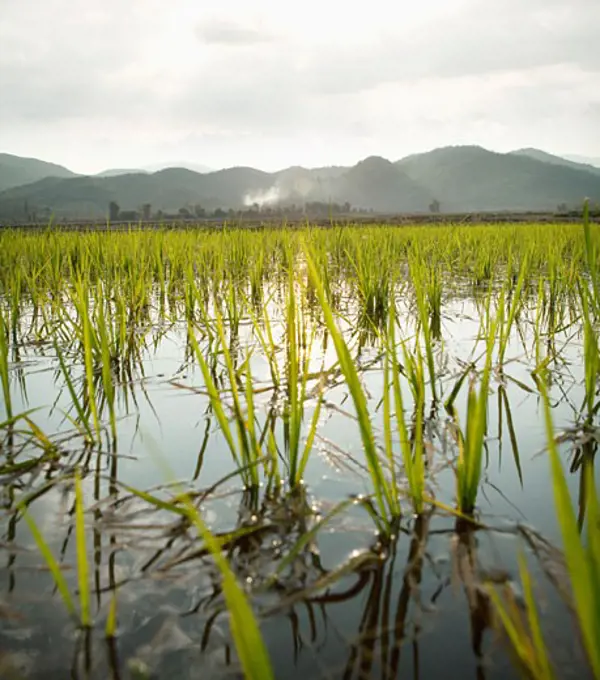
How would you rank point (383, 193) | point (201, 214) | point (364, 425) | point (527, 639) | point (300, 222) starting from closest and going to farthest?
point (527, 639) < point (364, 425) < point (300, 222) < point (201, 214) < point (383, 193)

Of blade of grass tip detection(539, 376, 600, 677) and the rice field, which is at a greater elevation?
blade of grass tip detection(539, 376, 600, 677)

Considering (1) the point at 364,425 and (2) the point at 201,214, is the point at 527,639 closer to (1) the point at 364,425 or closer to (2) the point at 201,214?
(1) the point at 364,425

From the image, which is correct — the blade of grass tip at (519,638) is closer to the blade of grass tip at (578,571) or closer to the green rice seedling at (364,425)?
the blade of grass tip at (578,571)

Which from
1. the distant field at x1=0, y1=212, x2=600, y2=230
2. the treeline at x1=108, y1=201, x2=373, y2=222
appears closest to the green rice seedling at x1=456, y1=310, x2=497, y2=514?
the distant field at x1=0, y1=212, x2=600, y2=230

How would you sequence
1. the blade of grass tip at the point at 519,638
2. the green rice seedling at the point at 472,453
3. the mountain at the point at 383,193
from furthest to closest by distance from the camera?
1. the mountain at the point at 383,193
2. the green rice seedling at the point at 472,453
3. the blade of grass tip at the point at 519,638

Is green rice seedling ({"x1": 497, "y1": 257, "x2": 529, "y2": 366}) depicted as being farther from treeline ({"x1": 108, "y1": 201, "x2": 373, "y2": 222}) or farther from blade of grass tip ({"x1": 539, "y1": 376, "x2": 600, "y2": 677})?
treeline ({"x1": 108, "y1": 201, "x2": 373, "y2": 222})

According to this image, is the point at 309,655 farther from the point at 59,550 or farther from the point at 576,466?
the point at 576,466

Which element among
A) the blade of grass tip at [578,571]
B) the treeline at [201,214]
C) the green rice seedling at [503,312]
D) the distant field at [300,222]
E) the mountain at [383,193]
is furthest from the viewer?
the mountain at [383,193]

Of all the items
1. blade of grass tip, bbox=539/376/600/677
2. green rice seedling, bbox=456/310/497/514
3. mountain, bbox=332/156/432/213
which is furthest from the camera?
mountain, bbox=332/156/432/213

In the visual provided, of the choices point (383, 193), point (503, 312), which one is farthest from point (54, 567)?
point (383, 193)

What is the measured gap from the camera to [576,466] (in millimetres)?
1321

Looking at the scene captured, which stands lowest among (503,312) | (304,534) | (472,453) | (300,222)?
(304,534)


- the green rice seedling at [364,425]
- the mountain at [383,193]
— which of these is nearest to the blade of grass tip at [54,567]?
the green rice seedling at [364,425]

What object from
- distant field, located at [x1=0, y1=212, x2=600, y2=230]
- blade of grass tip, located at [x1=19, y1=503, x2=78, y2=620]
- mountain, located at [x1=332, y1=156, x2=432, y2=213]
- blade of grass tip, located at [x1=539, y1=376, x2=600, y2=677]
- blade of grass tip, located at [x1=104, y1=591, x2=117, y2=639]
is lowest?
blade of grass tip, located at [x1=104, y1=591, x2=117, y2=639]
